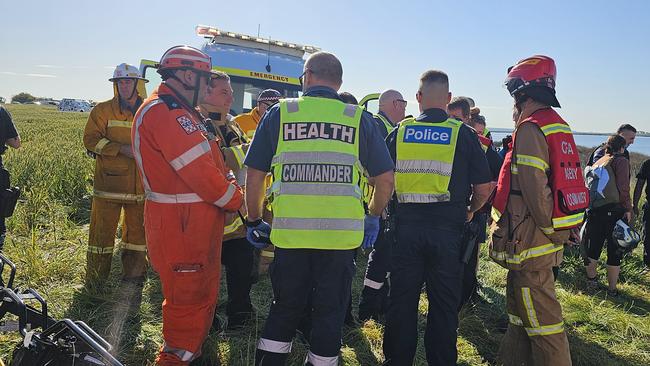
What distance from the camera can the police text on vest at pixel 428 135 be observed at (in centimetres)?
293

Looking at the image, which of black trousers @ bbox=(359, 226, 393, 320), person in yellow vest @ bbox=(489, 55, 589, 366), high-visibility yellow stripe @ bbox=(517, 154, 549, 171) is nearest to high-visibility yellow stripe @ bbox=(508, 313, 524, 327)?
person in yellow vest @ bbox=(489, 55, 589, 366)

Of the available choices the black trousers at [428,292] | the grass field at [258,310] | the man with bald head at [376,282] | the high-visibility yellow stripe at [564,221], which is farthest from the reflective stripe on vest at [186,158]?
the high-visibility yellow stripe at [564,221]

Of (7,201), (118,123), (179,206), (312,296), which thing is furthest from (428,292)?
(7,201)

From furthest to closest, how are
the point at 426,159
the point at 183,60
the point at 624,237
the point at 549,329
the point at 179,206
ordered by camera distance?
the point at 624,237, the point at 426,159, the point at 549,329, the point at 183,60, the point at 179,206

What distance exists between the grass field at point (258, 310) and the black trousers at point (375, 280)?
6.7 inches

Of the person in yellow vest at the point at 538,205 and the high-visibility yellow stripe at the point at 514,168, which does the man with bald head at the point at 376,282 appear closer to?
the person in yellow vest at the point at 538,205

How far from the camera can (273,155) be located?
2.49 meters

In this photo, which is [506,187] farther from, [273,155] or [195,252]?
[195,252]

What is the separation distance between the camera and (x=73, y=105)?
66875 millimetres

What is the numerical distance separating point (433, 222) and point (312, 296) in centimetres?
102

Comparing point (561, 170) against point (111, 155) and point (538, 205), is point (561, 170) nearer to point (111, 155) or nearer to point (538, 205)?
point (538, 205)

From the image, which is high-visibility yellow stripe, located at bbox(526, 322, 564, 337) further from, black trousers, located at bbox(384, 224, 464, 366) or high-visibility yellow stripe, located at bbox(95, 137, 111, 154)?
high-visibility yellow stripe, located at bbox(95, 137, 111, 154)

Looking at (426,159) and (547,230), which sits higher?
(426,159)

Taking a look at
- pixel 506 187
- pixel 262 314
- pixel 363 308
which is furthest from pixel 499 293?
pixel 262 314
